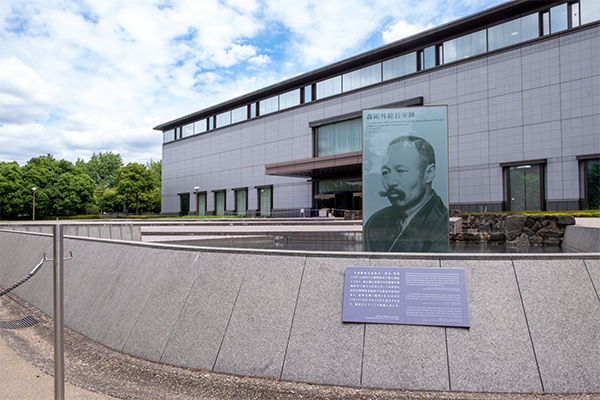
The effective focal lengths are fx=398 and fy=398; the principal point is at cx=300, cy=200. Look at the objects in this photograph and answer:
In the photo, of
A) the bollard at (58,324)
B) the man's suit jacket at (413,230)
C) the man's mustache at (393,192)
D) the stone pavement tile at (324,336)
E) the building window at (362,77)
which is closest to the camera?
the bollard at (58,324)

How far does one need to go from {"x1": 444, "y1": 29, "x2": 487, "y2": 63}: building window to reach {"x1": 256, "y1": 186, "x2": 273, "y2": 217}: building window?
940 inches

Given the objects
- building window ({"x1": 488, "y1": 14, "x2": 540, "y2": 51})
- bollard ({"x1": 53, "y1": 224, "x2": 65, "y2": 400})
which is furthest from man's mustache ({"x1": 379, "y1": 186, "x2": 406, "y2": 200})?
building window ({"x1": 488, "y1": 14, "x2": 540, "y2": 51})

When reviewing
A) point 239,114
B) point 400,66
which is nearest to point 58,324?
point 400,66

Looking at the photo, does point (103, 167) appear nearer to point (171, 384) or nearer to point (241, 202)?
point (241, 202)

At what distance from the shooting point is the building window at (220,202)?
176ft

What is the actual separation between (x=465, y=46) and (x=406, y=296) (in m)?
31.4

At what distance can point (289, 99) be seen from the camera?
45.1 meters

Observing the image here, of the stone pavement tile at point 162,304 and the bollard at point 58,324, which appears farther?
the stone pavement tile at point 162,304

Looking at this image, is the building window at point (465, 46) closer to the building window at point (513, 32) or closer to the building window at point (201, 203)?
the building window at point (513, 32)

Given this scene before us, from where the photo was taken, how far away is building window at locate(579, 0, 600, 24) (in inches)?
976

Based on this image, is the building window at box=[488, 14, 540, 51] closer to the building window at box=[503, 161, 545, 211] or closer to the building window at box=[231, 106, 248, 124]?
the building window at box=[503, 161, 545, 211]

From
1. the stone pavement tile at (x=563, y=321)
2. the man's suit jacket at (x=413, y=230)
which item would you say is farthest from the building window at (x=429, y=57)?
the stone pavement tile at (x=563, y=321)

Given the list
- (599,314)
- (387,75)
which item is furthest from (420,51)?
(599,314)

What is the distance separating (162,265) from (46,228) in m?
9.73
